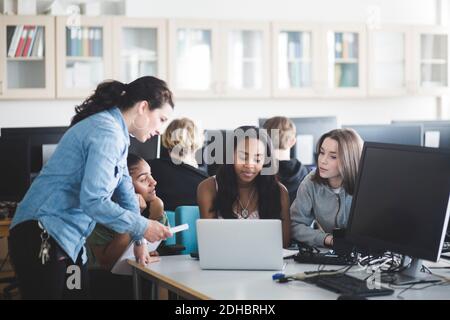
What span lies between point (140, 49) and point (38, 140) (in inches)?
79.5

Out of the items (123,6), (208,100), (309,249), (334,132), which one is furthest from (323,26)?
(309,249)

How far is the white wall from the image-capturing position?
6.05m

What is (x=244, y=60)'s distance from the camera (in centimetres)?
633

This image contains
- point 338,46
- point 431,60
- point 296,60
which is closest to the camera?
point 296,60

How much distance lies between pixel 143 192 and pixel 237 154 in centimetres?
49

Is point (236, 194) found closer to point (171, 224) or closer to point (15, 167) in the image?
point (171, 224)

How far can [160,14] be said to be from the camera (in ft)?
20.5

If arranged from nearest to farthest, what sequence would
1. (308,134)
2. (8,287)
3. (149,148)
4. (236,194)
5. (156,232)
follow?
(156,232), (236,194), (8,287), (149,148), (308,134)

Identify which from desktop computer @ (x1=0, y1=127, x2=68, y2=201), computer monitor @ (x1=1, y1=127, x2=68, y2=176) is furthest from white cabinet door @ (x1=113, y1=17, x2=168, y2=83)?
desktop computer @ (x1=0, y1=127, x2=68, y2=201)

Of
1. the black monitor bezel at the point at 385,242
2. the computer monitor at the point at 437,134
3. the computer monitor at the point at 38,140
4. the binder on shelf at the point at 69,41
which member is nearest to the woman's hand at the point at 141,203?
the black monitor bezel at the point at 385,242

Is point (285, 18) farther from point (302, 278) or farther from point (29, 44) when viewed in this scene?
point (302, 278)

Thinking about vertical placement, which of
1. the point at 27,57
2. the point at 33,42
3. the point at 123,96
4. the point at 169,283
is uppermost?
the point at 33,42

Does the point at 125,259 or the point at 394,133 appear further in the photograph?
the point at 394,133

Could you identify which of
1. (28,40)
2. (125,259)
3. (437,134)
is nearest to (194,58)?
(28,40)
